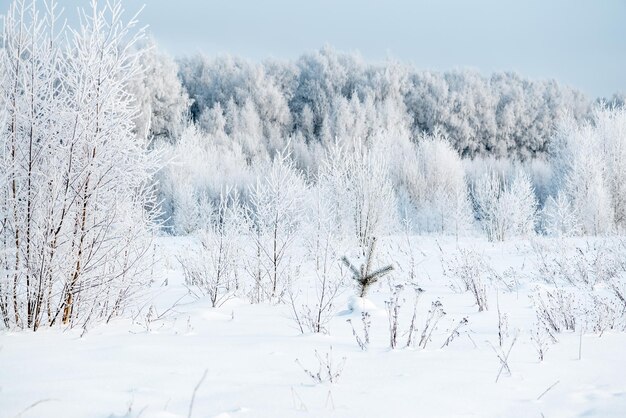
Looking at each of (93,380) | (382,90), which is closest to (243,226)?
(93,380)

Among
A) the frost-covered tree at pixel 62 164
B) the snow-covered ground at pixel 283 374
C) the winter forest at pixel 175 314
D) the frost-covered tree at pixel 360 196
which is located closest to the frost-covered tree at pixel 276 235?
the winter forest at pixel 175 314

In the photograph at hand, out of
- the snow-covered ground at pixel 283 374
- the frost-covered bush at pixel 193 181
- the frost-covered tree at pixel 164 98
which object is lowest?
the snow-covered ground at pixel 283 374

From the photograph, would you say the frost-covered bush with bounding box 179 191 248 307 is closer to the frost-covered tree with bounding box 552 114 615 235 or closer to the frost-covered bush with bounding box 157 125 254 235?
the frost-covered bush with bounding box 157 125 254 235

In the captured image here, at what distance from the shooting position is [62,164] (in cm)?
413

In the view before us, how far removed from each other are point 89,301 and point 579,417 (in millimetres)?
3904

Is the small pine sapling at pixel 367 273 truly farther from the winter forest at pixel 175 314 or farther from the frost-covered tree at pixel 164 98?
the frost-covered tree at pixel 164 98

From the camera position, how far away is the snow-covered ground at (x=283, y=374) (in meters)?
2.37

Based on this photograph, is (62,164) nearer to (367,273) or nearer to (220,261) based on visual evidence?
(220,261)

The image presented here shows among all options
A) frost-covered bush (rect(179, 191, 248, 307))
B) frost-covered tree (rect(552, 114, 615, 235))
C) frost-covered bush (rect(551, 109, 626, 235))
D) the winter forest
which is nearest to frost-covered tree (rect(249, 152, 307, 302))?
the winter forest

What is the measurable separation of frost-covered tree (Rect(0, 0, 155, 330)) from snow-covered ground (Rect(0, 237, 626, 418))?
0.40 metres

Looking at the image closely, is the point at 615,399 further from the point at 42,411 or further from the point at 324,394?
the point at 42,411

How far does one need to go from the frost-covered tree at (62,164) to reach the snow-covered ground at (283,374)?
0.40 meters

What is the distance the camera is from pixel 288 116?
43875 mm

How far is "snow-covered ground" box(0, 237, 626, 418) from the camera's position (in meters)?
2.37
